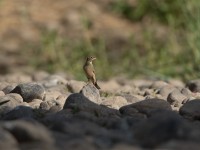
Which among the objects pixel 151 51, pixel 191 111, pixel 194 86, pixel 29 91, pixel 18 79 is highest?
pixel 151 51

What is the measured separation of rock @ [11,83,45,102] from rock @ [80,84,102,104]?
0.31m

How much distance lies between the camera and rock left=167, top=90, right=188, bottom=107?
5230 millimetres

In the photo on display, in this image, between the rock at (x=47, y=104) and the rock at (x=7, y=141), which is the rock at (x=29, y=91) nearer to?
the rock at (x=47, y=104)

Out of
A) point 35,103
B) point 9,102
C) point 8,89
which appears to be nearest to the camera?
point 9,102

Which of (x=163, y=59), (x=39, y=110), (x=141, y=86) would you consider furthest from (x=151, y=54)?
(x=39, y=110)

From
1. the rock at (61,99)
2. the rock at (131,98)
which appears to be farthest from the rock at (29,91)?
the rock at (131,98)

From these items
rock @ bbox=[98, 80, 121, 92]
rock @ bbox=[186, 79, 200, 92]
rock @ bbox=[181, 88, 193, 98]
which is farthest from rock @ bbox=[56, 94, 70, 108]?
rock @ bbox=[98, 80, 121, 92]

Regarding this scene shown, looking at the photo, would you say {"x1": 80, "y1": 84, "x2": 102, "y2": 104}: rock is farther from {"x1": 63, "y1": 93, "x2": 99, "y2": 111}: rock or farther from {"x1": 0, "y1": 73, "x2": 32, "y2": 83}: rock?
{"x1": 0, "y1": 73, "x2": 32, "y2": 83}: rock

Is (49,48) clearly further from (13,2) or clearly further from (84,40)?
(13,2)

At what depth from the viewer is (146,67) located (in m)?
7.79

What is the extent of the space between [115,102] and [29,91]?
1.86 ft

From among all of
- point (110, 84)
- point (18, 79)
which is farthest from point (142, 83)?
point (18, 79)

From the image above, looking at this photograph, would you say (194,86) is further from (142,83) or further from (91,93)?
(91,93)

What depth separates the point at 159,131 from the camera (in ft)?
11.3
